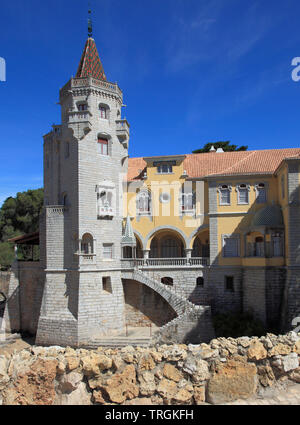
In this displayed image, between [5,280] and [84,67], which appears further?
[5,280]

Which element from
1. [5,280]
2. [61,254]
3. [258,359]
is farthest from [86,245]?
[5,280]

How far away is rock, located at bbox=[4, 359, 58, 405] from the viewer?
34.0 ft

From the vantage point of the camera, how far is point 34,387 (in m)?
10.5

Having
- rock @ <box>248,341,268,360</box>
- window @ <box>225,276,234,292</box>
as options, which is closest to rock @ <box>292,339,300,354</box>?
rock @ <box>248,341,268,360</box>

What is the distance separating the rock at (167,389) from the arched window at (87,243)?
15725 mm

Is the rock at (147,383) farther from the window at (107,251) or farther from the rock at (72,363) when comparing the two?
the window at (107,251)

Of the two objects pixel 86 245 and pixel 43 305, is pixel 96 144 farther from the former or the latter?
pixel 43 305

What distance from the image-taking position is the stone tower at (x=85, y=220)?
24.3 meters

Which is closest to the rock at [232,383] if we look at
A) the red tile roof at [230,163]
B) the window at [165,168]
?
the red tile roof at [230,163]

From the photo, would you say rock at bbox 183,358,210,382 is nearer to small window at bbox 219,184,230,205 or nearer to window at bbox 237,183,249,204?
small window at bbox 219,184,230,205

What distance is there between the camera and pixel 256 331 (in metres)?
22.3

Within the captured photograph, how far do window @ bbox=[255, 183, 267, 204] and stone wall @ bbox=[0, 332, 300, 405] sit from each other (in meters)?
16.5

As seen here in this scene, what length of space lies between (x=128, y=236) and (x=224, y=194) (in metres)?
8.58
